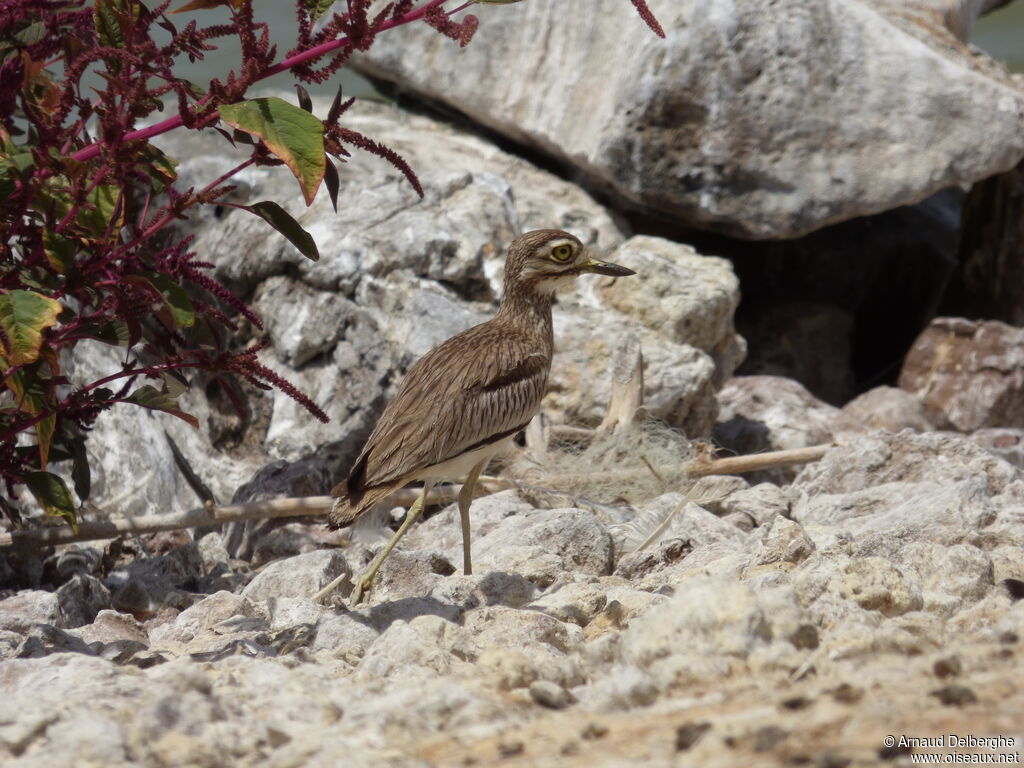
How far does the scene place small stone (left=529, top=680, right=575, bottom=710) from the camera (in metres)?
2.89

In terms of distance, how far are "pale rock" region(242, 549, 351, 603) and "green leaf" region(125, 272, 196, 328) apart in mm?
1143

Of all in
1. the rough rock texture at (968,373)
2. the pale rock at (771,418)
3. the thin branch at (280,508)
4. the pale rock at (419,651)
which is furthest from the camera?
the rough rock texture at (968,373)

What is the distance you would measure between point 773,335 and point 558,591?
4578 mm

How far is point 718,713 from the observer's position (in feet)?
8.66

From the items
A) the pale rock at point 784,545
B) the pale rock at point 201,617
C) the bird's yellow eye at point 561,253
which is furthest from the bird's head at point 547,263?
the pale rock at point 201,617

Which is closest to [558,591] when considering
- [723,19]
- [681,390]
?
[681,390]

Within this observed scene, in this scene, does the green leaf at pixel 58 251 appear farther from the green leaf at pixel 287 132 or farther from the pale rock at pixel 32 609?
the pale rock at pixel 32 609

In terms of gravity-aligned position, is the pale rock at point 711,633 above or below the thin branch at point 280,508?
above

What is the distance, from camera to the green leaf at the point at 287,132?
330cm

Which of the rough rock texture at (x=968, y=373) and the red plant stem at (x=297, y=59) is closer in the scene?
the red plant stem at (x=297, y=59)

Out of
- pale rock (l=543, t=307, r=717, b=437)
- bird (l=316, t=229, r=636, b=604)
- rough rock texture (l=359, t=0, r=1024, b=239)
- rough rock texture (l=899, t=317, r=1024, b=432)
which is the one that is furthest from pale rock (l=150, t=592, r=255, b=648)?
rough rock texture (l=899, t=317, r=1024, b=432)

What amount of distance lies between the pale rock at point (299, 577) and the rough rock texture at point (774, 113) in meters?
3.46

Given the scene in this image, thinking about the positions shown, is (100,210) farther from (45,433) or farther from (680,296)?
(680,296)

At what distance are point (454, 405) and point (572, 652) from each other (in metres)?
1.30
